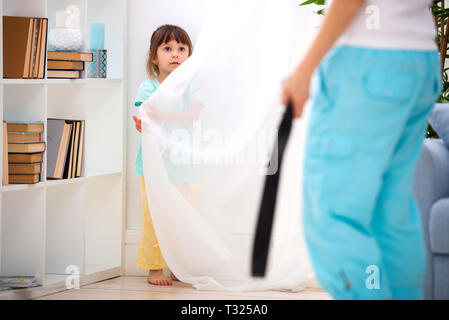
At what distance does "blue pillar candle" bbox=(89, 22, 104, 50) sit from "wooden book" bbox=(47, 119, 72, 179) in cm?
35

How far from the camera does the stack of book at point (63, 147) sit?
7.61ft

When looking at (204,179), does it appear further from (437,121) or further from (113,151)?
(437,121)

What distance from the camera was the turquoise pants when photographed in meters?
1.06

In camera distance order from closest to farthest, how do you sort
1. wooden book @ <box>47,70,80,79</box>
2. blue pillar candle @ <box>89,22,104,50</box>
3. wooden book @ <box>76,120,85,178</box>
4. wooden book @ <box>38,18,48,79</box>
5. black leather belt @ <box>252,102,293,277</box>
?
black leather belt @ <box>252,102,293,277</box> → wooden book @ <box>38,18,48,79</box> → wooden book @ <box>47,70,80,79</box> → wooden book @ <box>76,120,85,178</box> → blue pillar candle @ <box>89,22,104,50</box>

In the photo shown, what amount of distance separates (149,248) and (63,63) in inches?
30.1

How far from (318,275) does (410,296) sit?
0.77 ft

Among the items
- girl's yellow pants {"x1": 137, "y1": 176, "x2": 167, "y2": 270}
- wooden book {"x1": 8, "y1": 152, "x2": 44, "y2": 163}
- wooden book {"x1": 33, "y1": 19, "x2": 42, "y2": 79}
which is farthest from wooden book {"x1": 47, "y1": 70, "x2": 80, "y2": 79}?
girl's yellow pants {"x1": 137, "y1": 176, "x2": 167, "y2": 270}

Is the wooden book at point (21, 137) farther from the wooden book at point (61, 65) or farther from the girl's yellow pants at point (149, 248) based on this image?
the girl's yellow pants at point (149, 248)

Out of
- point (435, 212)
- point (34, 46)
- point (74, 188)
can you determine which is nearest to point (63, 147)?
point (74, 188)

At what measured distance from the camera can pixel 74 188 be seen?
7.89 feet

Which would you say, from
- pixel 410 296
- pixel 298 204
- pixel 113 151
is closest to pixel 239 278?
pixel 298 204

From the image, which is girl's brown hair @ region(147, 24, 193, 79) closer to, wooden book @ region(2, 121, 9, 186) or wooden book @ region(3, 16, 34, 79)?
wooden book @ region(3, 16, 34, 79)

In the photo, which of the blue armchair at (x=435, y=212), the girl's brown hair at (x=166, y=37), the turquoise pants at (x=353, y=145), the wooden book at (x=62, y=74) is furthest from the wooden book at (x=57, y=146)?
the turquoise pants at (x=353, y=145)

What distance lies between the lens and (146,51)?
2.59 m
